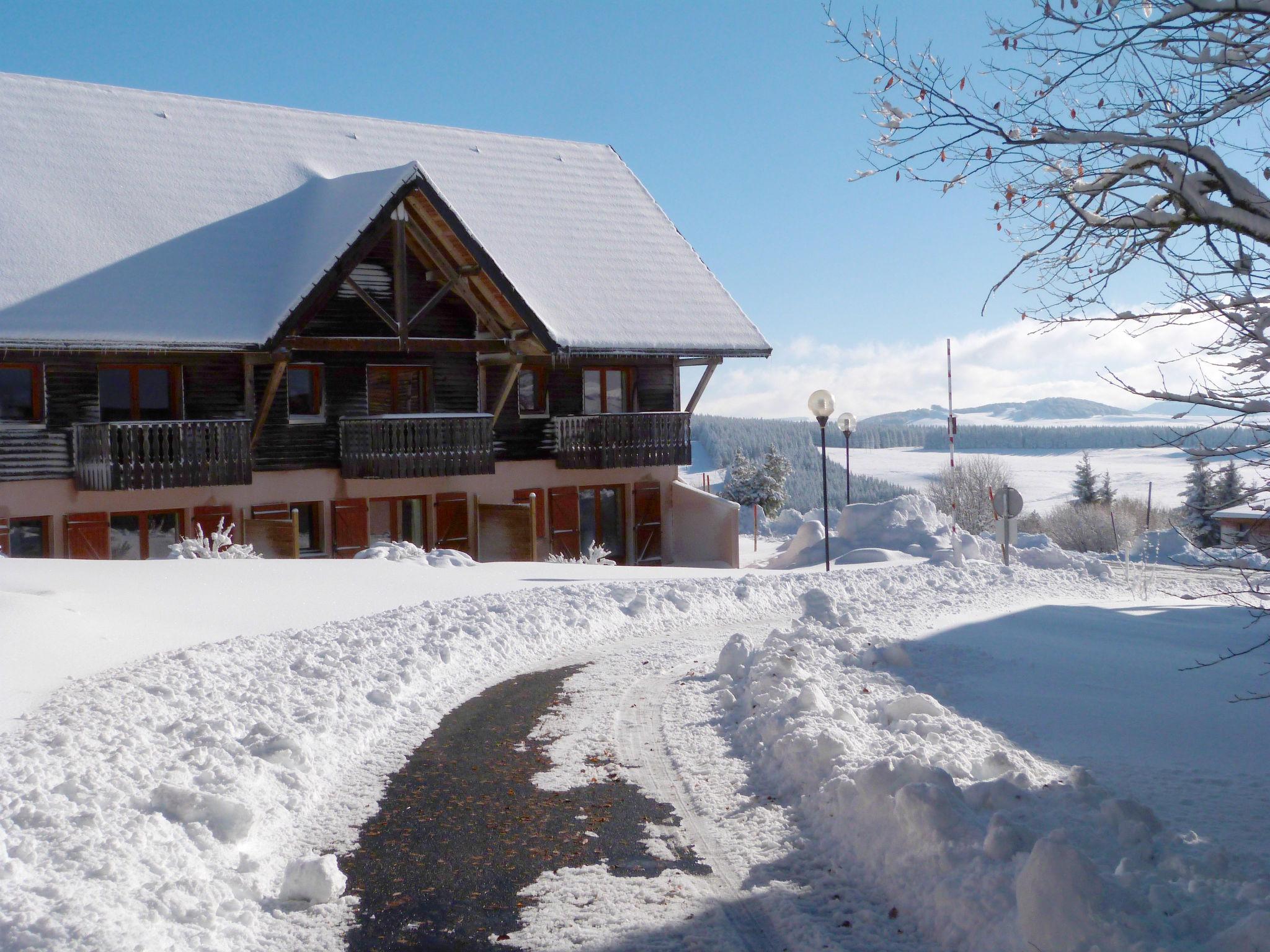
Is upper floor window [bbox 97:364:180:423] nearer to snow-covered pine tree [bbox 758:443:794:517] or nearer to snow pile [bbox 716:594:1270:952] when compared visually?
snow pile [bbox 716:594:1270:952]

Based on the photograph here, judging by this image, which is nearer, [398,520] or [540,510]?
[398,520]

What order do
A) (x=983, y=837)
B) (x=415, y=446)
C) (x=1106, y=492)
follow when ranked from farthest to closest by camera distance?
1. (x=1106, y=492)
2. (x=415, y=446)
3. (x=983, y=837)

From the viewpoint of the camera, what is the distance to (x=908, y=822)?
238 inches

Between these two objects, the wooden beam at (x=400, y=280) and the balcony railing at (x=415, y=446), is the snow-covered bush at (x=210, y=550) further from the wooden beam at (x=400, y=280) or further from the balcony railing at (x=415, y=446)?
the wooden beam at (x=400, y=280)

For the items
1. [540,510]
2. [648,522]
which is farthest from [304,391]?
[648,522]

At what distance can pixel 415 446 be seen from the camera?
24547mm

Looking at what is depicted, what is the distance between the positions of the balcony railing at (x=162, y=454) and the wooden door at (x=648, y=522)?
10055 millimetres

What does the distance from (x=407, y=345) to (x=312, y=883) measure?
1929 centimetres

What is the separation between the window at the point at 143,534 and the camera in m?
21.9

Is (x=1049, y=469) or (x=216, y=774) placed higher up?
(x=216, y=774)

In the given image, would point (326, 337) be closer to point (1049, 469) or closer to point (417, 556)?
point (417, 556)

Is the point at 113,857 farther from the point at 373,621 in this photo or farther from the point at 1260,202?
the point at 373,621

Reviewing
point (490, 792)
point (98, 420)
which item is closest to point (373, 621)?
point (490, 792)

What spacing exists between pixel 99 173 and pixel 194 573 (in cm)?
1259
